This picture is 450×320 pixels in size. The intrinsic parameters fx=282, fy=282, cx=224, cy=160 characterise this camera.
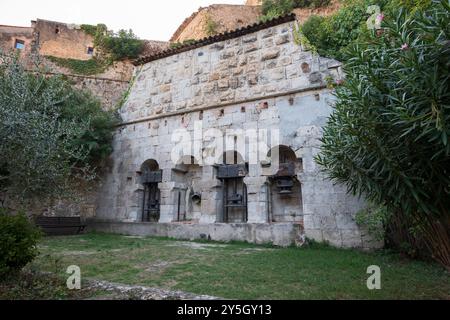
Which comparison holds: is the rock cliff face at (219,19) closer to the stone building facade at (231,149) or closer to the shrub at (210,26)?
the shrub at (210,26)

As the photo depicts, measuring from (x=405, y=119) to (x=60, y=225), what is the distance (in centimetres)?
949

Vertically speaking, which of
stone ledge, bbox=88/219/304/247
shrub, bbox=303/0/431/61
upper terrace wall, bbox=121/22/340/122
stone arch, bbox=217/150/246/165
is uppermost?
shrub, bbox=303/0/431/61

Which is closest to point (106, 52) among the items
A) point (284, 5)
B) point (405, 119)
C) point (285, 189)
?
point (284, 5)

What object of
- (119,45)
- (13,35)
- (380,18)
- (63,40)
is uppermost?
(13,35)

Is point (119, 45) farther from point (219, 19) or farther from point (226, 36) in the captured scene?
point (226, 36)

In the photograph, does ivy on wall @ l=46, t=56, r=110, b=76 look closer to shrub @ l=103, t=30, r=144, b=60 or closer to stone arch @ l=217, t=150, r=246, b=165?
shrub @ l=103, t=30, r=144, b=60

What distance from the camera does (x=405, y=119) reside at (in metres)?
2.46

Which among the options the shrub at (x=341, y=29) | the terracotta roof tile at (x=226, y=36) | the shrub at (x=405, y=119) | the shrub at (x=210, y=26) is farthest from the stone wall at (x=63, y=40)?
the shrub at (x=405, y=119)

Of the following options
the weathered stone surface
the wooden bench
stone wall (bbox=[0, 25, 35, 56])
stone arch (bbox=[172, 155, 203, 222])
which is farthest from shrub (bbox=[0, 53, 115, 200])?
stone wall (bbox=[0, 25, 35, 56])

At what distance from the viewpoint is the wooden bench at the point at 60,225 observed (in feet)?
27.8

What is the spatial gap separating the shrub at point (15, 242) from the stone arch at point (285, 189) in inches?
209

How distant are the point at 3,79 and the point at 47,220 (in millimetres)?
5211

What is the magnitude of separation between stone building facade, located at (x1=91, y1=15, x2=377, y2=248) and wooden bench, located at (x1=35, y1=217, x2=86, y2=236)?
0.53 m

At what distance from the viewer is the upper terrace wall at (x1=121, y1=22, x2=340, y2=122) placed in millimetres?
7551
